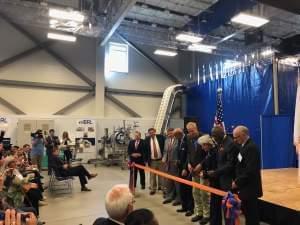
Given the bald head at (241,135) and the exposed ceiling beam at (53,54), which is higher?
the exposed ceiling beam at (53,54)

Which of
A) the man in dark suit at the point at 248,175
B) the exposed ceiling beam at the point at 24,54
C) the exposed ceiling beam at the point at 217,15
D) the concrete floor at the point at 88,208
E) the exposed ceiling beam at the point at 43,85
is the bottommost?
the concrete floor at the point at 88,208

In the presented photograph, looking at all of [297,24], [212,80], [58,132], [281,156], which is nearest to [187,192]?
[281,156]

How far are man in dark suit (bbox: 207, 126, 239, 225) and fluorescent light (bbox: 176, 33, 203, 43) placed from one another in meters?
5.97

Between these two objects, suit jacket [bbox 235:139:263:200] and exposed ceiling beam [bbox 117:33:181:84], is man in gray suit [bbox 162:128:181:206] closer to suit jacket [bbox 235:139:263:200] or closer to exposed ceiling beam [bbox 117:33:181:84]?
suit jacket [bbox 235:139:263:200]

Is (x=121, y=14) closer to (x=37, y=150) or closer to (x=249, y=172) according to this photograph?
(x=37, y=150)

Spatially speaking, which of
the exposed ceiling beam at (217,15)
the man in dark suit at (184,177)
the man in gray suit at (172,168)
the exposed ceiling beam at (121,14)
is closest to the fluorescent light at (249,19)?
the exposed ceiling beam at (217,15)

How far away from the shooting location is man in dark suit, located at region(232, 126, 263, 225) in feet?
10.6

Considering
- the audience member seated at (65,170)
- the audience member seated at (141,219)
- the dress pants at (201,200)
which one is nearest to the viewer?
the audience member seated at (141,219)

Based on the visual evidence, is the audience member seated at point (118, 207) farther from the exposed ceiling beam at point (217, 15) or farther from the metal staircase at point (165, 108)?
the metal staircase at point (165, 108)

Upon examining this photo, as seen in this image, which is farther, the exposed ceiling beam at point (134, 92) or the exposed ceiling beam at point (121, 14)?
the exposed ceiling beam at point (134, 92)

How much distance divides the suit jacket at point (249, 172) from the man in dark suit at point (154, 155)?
3.17 m

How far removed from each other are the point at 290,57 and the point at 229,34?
9.66ft

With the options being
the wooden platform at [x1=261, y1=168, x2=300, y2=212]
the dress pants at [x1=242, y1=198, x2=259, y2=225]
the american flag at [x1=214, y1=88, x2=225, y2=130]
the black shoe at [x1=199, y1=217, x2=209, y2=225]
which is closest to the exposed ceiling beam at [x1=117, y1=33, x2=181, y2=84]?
the american flag at [x1=214, y1=88, x2=225, y2=130]

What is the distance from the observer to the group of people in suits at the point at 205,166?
3285 mm
